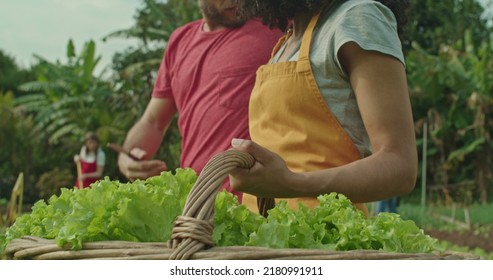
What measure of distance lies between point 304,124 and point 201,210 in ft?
1.47

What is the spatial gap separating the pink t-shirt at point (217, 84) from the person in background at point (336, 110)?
528 mm

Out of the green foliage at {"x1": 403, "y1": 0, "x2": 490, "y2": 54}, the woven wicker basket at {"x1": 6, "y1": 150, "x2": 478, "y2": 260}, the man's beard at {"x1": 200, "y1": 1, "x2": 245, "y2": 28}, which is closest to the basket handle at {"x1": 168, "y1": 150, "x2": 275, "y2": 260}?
the woven wicker basket at {"x1": 6, "y1": 150, "x2": 478, "y2": 260}

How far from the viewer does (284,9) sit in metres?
1.67

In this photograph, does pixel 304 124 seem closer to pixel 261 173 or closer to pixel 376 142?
pixel 376 142

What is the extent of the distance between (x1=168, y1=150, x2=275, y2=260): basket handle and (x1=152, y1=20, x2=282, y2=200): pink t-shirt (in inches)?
35.3

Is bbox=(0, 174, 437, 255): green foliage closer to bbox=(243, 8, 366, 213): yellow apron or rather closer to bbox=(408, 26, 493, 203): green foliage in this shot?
bbox=(243, 8, 366, 213): yellow apron

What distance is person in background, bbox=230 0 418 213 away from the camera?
1381 millimetres

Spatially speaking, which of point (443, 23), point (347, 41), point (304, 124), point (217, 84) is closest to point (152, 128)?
point (217, 84)

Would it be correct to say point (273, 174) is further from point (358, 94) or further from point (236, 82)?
point (236, 82)

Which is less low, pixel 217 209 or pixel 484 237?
pixel 217 209

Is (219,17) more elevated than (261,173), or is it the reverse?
(219,17)
